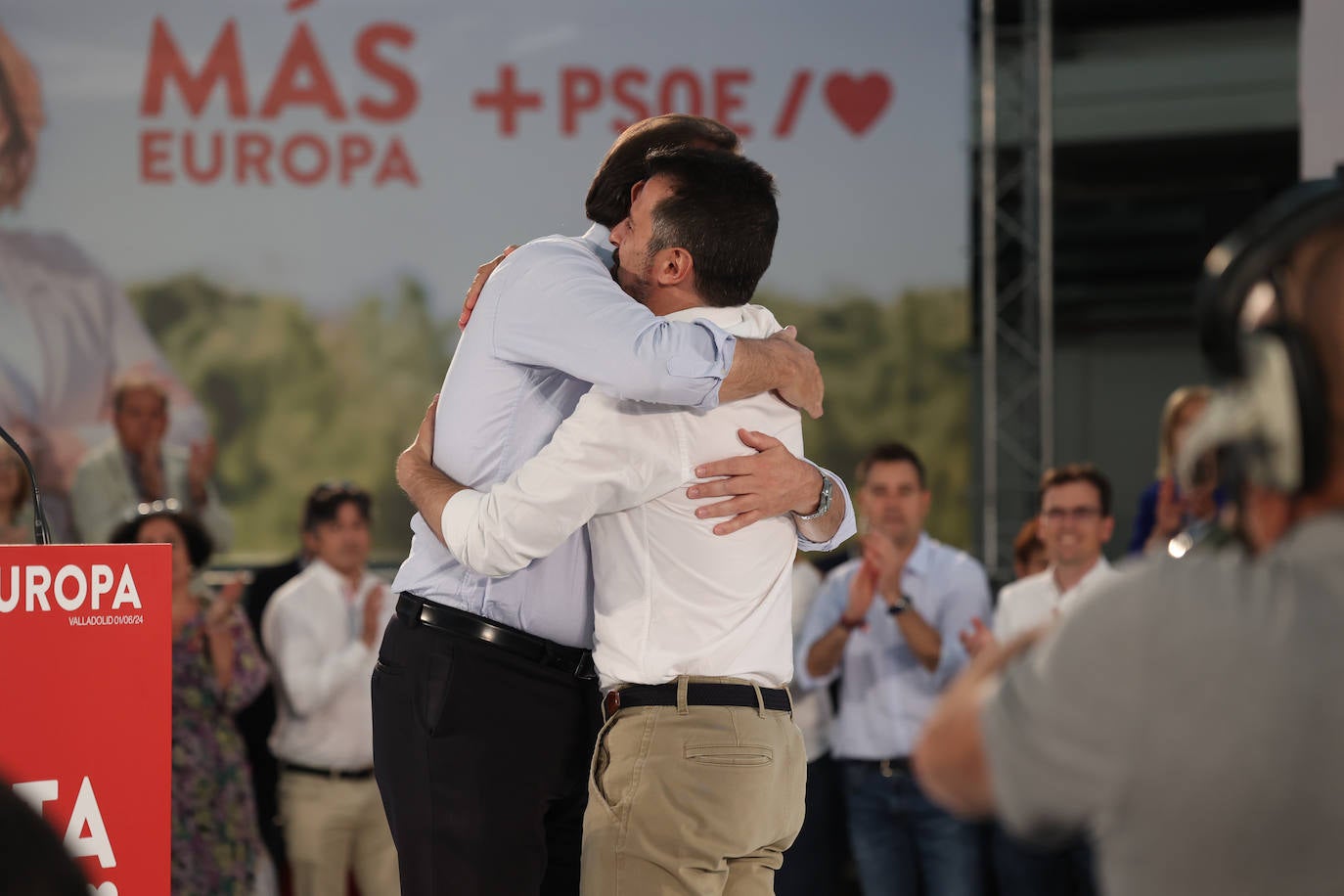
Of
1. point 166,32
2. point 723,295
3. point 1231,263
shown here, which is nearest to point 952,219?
point 166,32

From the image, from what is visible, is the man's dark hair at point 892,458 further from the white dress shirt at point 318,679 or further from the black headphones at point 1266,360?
the black headphones at point 1266,360

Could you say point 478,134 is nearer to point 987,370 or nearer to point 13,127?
point 13,127

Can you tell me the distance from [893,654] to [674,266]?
2.89 m

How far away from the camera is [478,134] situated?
8281 mm

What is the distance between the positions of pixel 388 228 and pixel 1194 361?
236 inches

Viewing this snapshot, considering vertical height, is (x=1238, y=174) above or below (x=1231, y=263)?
above

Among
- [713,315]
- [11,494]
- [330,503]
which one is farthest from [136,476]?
[713,315]

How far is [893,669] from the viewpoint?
4730mm

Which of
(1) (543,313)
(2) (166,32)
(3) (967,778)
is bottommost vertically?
(3) (967,778)

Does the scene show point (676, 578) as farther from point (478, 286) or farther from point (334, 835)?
point (334, 835)

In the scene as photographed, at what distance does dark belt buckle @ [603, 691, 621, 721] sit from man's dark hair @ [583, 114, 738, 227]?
71 centimetres

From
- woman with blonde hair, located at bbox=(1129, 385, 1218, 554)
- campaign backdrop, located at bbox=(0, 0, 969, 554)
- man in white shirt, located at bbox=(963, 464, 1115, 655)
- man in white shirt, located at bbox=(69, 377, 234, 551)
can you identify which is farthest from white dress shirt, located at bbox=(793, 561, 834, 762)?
campaign backdrop, located at bbox=(0, 0, 969, 554)

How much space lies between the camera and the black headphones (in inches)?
41.5

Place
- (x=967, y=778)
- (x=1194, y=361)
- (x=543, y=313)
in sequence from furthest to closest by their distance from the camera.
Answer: (x=1194, y=361)
(x=543, y=313)
(x=967, y=778)
